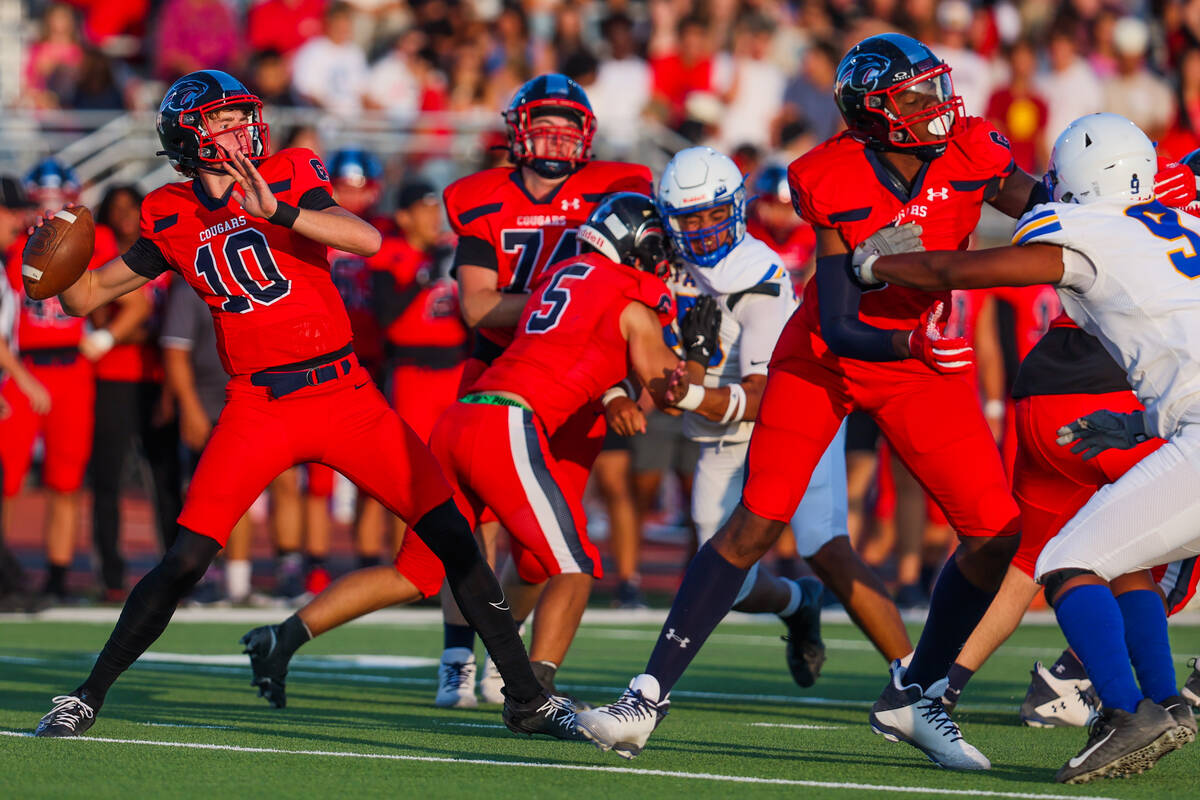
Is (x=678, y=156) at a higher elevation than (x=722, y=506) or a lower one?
higher

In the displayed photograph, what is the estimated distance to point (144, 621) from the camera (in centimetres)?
539

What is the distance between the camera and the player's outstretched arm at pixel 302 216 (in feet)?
17.2

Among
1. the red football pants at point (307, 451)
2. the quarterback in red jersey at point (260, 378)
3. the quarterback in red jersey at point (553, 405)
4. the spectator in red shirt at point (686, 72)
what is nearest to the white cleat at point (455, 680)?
the quarterback in red jersey at point (553, 405)

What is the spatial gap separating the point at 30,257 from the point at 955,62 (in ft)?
32.0

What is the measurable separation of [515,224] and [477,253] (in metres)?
0.18

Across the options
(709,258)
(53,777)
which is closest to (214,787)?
(53,777)

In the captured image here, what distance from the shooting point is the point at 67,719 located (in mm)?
5352

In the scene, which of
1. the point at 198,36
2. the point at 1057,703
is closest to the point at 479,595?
the point at 1057,703

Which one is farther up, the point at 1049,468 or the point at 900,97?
the point at 900,97

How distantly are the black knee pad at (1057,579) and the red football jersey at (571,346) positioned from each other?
1843 mm

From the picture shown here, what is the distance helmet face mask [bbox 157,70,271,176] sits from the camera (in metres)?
5.46

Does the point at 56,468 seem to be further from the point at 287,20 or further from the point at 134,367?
the point at 287,20

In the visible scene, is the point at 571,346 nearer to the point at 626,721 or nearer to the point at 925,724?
the point at 626,721

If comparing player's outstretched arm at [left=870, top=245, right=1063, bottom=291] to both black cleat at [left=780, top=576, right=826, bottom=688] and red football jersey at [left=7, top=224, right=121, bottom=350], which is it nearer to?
black cleat at [left=780, top=576, right=826, bottom=688]
